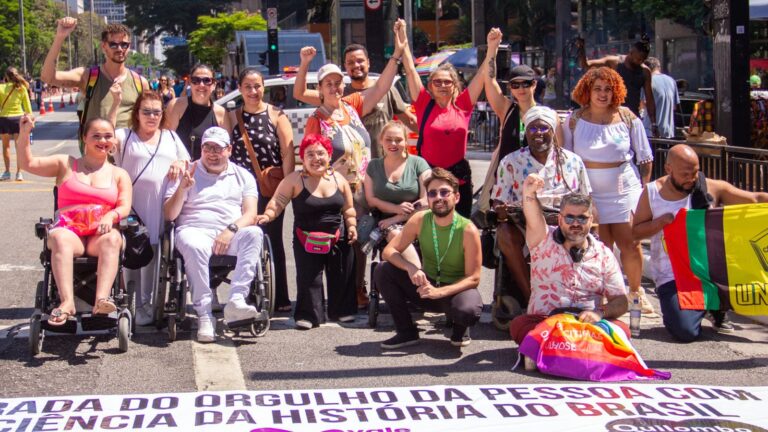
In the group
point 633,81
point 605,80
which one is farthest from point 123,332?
point 633,81

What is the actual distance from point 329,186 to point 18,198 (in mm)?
9647

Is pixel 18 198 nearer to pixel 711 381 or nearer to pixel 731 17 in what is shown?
pixel 731 17

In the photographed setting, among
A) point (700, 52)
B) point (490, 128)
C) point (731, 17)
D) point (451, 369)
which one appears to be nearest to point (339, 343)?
point (451, 369)

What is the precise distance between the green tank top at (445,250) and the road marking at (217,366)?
54.3 inches

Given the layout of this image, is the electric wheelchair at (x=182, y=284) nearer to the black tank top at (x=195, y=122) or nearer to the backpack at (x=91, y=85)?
the black tank top at (x=195, y=122)

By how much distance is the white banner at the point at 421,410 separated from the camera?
543 centimetres

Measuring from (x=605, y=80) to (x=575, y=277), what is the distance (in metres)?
1.64

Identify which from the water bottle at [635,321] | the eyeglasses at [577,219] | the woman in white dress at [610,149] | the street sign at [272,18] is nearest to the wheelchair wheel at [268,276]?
the eyeglasses at [577,219]

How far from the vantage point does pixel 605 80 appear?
7676 millimetres

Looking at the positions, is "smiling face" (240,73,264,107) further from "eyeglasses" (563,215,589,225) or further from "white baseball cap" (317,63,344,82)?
"eyeglasses" (563,215,589,225)

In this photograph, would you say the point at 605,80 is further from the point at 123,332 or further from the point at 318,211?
the point at 123,332

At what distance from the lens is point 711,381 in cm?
632

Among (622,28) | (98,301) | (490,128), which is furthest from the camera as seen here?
(622,28)

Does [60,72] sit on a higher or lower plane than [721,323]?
higher
